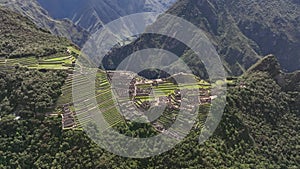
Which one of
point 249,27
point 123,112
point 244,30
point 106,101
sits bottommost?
point 244,30

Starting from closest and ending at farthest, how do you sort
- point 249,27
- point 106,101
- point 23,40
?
1. point 106,101
2. point 23,40
3. point 249,27

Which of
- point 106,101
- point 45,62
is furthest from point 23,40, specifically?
point 106,101

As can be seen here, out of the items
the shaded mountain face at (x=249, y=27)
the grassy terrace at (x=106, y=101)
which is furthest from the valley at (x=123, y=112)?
the shaded mountain face at (x=249, y=27)

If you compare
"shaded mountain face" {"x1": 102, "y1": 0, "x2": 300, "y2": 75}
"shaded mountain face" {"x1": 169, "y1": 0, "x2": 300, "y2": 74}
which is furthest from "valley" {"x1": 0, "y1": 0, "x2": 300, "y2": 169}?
"shaded mountain face" {"x1": 169, "y1": 0, "x2": 300, "y2": 74}

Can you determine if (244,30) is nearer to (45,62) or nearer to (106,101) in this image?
(45,62)

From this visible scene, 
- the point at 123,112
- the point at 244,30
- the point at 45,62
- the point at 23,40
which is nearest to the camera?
the point at 123,112

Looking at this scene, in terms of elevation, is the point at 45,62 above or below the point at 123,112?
below

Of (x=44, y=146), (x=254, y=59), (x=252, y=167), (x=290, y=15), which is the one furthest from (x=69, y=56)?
(x=290, y=15)

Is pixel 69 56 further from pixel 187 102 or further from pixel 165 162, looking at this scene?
pixel 165 162
